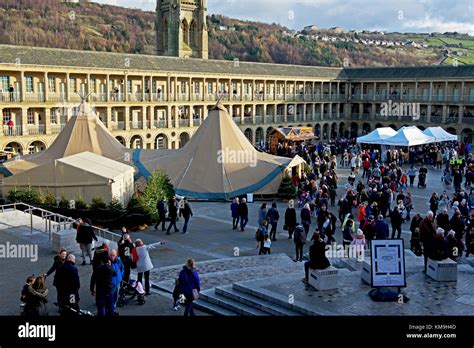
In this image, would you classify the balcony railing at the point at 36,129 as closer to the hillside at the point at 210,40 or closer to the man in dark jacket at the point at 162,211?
the man in dark jacket at the point at 162,211

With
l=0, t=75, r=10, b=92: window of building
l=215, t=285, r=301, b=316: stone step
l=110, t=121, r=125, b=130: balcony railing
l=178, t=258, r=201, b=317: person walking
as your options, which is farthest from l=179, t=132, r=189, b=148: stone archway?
l=178, t=258, r=201, b=317: person walking

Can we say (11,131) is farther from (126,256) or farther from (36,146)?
(126,256)

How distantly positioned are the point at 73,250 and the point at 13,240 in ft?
7.33

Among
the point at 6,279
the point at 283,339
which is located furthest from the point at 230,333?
the point at 6,279

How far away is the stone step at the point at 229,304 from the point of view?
10.1 metres

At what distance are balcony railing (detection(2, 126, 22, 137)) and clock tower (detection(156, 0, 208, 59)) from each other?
115 ft

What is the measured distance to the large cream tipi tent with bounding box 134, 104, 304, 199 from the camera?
2525 centimetres

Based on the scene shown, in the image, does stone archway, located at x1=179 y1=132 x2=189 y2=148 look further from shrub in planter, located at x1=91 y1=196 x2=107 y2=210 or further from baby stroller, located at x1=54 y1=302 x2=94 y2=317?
baby stroller, located at x1=54 y1=302 x2=94 y2=317

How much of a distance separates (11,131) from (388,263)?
32.2 meters

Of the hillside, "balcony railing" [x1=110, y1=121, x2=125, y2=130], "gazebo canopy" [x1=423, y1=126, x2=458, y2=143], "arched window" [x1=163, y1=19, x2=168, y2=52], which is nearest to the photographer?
"gazebo canopy" [x1=423, y1=126, x2=458, y2=143]

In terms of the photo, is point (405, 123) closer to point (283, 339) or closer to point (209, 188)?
point (209, 188)

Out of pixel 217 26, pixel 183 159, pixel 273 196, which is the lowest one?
pixel 273 196

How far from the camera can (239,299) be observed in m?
10.6

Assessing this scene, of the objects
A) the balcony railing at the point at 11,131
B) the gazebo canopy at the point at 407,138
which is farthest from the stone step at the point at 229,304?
the balcony railing at the point at 11,131
